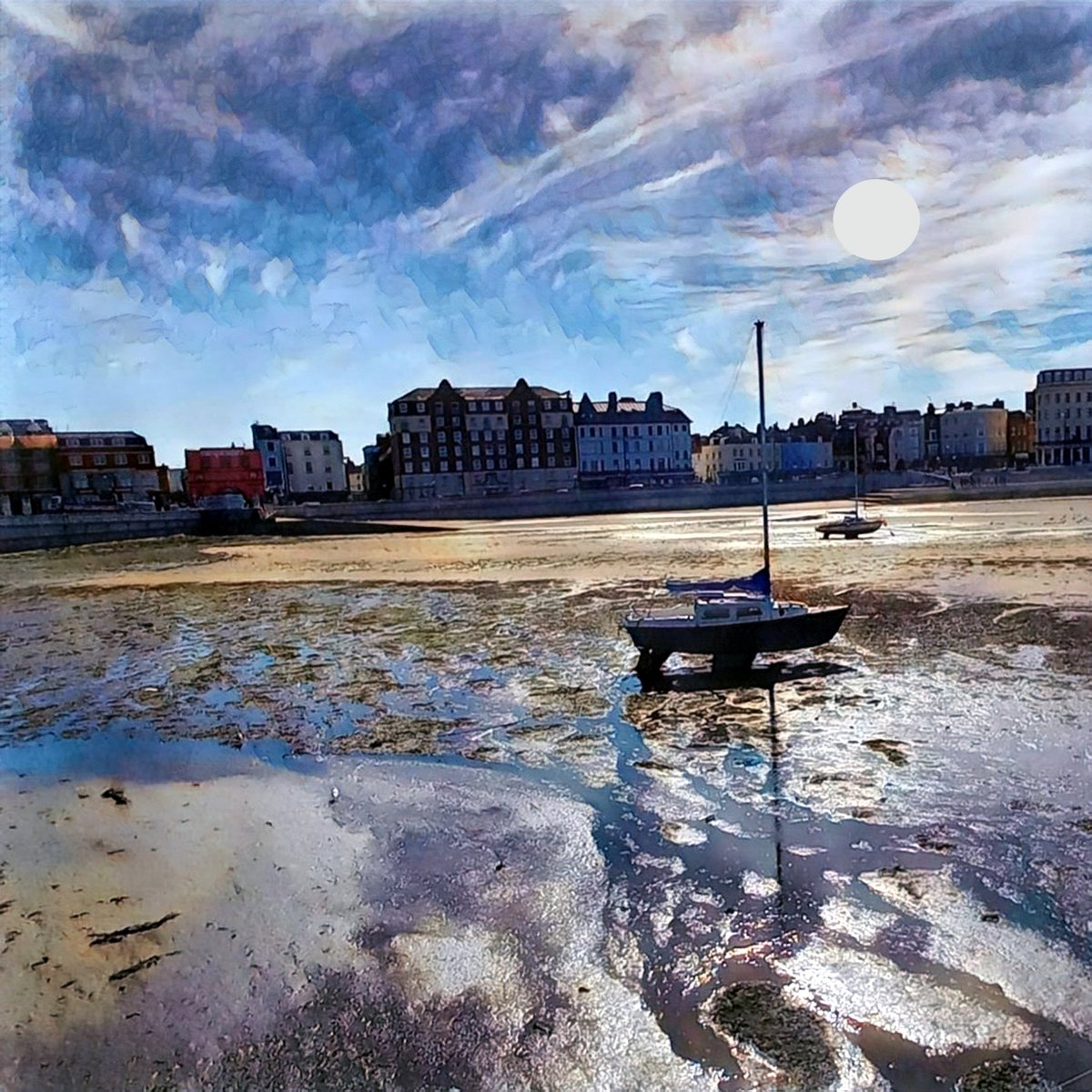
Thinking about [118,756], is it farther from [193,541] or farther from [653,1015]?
[193,541]

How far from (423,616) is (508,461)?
203 ft

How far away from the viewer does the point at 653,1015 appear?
13.7ft

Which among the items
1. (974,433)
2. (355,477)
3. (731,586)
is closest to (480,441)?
(355,477)

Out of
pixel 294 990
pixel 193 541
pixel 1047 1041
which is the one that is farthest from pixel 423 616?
pixel 193 541

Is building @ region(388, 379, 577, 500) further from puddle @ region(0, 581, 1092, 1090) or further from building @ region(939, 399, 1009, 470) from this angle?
puddle @ region(0, 581, 1092, 1090)

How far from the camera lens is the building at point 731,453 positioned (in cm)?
9450

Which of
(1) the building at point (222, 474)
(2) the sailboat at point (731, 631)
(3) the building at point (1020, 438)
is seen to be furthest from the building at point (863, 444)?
(2) the sailboat at point (731, 631)

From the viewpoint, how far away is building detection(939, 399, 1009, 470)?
315ft

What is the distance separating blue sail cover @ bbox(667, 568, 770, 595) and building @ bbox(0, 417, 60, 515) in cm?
5477

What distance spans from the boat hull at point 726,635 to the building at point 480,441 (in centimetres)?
6497

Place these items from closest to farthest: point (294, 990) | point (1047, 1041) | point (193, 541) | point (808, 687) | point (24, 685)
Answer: point (1047, 1041) < point (294, 990) < point (808, 687) < point (24, 685) < point (193, 541)

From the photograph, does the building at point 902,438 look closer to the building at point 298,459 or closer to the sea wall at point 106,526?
the building at point 298,459

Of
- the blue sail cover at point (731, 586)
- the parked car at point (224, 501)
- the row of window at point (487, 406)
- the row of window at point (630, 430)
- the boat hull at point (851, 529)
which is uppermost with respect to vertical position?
the row of window at point (487, 406)

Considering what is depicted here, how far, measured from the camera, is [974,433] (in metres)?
96.3
